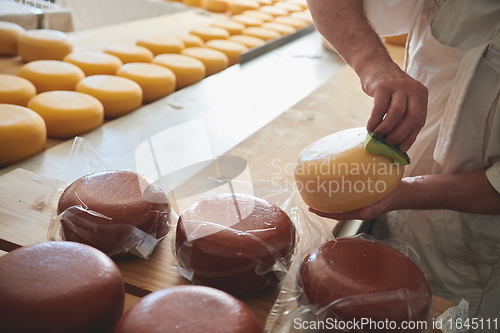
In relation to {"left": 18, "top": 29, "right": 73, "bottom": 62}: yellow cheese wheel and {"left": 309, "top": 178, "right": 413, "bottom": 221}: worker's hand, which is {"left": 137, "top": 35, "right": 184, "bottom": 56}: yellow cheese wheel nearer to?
{"left": 18, "top": 29, "right": 73, "bottom": 62}: yellow cheese wheel

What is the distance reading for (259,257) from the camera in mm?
864

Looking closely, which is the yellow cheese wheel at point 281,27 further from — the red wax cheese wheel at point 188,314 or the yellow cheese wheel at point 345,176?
the red wax cheese wheel at point 188,314

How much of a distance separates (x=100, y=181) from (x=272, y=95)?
166 cm

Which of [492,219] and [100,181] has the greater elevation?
[100,181]

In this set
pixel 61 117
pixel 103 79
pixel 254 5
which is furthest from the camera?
pixel 254 5

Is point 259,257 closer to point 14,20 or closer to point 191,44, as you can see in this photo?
point 191,44

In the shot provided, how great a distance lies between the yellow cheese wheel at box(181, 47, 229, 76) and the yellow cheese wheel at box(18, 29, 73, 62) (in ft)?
2.46

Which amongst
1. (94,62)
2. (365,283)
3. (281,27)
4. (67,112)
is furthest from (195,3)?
(365,283)

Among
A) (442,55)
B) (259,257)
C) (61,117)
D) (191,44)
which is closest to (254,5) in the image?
(191,44)

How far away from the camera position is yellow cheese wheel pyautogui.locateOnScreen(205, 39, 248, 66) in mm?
3061

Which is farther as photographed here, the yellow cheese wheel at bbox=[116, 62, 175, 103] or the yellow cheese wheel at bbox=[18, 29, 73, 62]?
the yellow cheese wheel at bbox=[18, 29, 73, 62]

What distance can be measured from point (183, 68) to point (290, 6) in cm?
257

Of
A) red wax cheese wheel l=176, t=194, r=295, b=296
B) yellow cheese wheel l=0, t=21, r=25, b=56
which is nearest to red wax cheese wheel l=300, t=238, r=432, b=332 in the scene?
red wax cheese wheel l=176, t=194, r=295, b=296

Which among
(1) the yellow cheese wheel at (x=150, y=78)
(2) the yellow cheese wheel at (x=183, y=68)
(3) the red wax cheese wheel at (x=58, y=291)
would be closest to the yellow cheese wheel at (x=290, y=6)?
(2) the yellow cheese wheel at (x=183, y=68)
